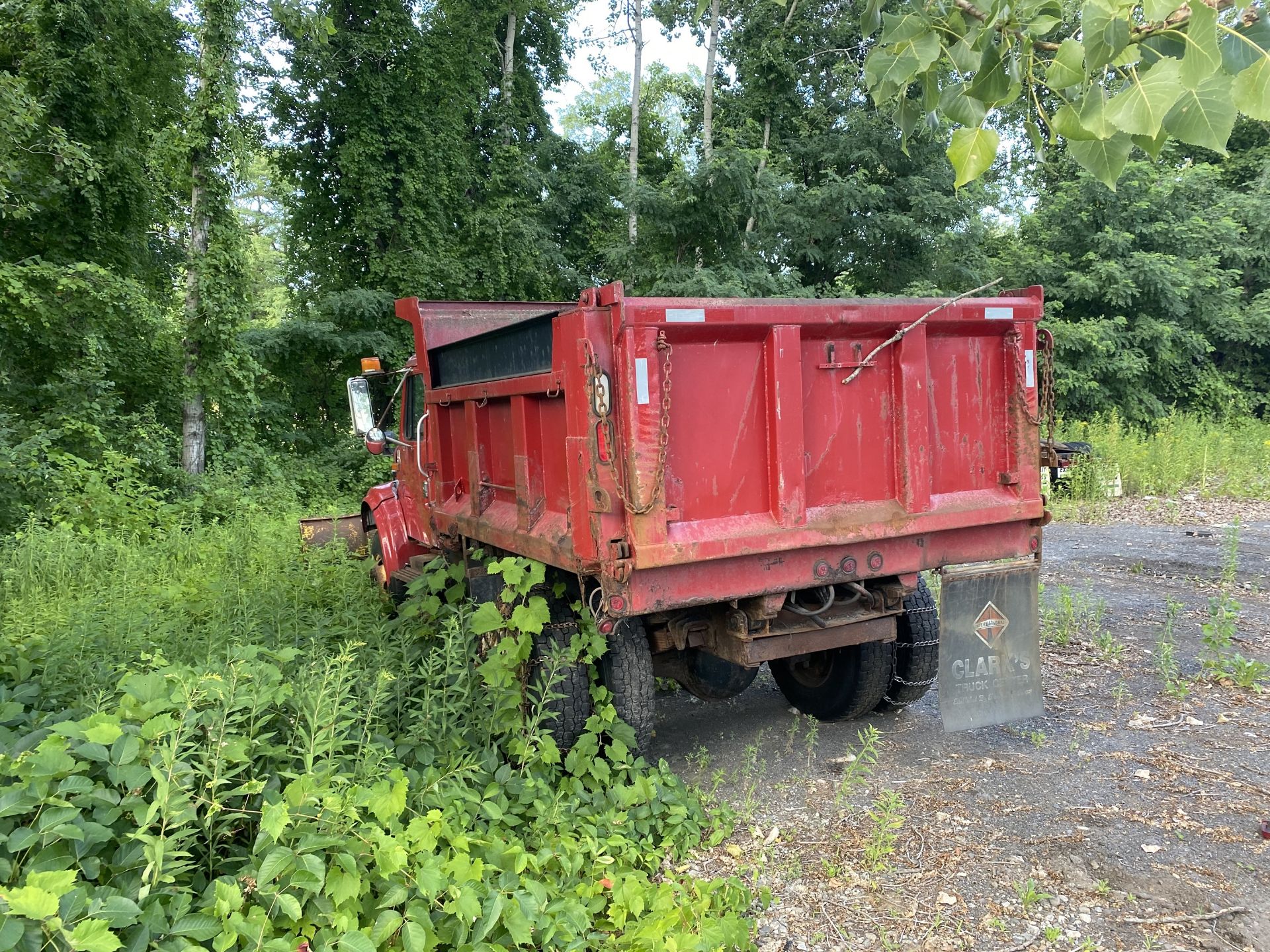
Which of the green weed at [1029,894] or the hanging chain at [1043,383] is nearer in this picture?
the green weed at [1029,894]

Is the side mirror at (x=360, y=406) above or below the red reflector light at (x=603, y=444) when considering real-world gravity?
above

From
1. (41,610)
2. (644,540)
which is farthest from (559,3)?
(644,540)

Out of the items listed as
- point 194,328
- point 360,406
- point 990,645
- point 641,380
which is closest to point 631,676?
point 641,380

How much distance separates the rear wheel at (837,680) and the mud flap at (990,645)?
0.56 meters

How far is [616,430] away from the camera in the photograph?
3.34m

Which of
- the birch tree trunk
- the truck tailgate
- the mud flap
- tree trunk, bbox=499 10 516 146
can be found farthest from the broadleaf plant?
tree trunk, bbox=499 10 516 146

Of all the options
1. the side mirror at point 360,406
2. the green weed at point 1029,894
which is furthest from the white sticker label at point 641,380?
the side mirror at point 360,406

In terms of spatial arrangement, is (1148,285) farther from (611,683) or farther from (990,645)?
(611,683)

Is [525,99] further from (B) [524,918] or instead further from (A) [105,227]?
(B) [524,918]

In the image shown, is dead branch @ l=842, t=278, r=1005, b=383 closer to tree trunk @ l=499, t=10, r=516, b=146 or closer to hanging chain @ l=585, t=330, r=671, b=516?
hanging chain @ l=585, t=330, r=671, b=516

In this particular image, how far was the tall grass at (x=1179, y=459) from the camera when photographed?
1184cm

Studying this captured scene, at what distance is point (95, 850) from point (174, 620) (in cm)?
311

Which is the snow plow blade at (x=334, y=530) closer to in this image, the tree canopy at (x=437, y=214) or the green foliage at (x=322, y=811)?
the tree canopy at (x=437, y=214)

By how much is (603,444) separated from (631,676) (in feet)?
3.90
